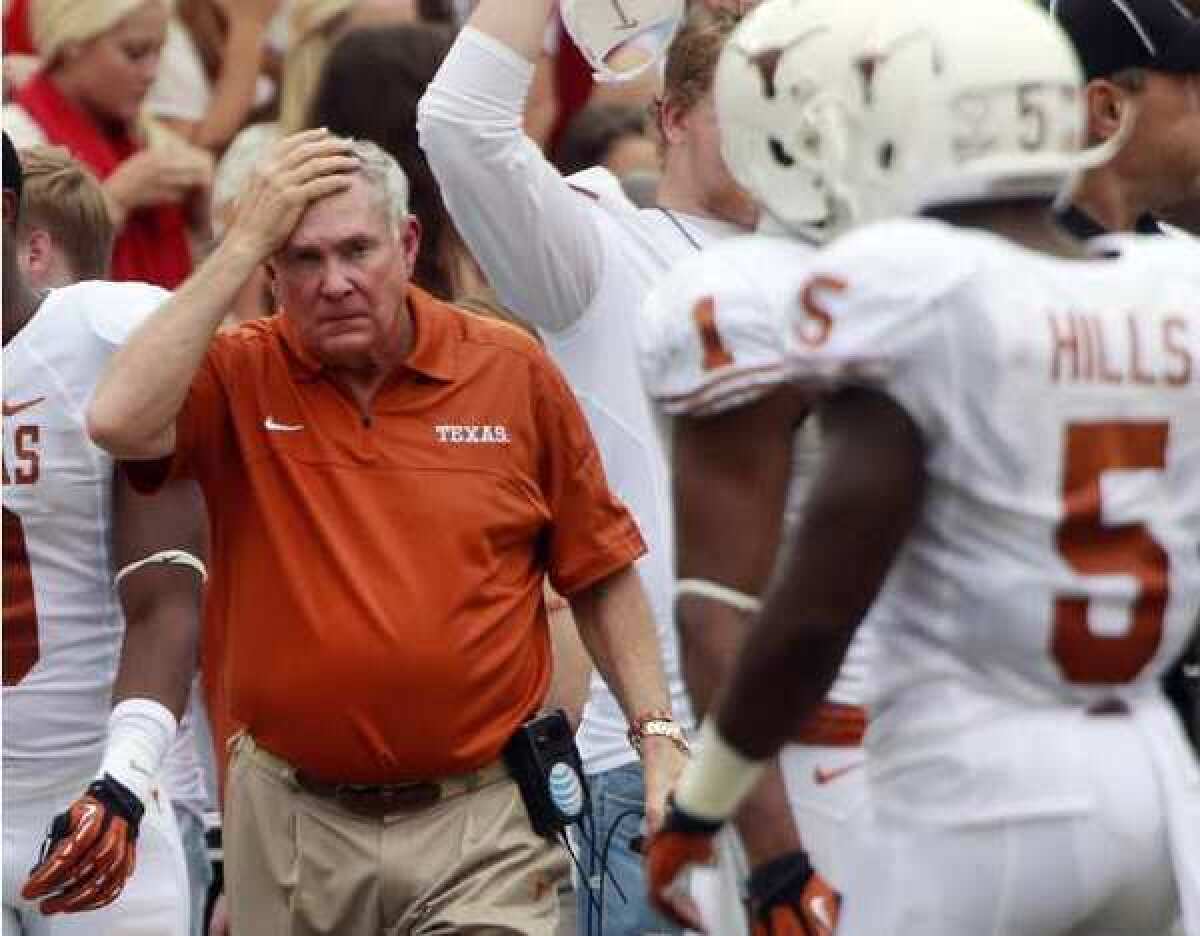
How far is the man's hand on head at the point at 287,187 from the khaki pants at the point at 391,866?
0.79 metres

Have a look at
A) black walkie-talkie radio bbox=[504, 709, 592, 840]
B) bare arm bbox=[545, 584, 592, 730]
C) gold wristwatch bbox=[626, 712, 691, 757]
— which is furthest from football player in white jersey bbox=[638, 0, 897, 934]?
bare arm bbox=[545, 584, 592, 730]

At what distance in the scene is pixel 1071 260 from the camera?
398 centimetres

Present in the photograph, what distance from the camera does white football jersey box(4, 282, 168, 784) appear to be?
18.8 ft

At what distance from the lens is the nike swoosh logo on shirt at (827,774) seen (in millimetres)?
4355

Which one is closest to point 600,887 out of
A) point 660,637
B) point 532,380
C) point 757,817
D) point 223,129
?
point 660,637

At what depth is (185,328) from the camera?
5270mm

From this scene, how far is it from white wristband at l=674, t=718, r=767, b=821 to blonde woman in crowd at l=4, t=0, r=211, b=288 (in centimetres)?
494

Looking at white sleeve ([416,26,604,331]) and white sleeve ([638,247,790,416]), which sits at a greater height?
white sleeve ([638,247,790,416])

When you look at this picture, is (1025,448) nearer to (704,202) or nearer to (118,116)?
(704,202)

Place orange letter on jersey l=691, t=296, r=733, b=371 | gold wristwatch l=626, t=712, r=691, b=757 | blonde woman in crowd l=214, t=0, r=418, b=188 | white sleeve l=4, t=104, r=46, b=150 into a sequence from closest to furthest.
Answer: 1. orange letter on jersey l=691, t=296, r=733, b=371
2. gold wristwatch l=626, t=712, r=691, b=757
3. white sleeve l=4, t=104, r=46, b=150
4. blonde woman in crowd l=214, t=0, r=418, b=188

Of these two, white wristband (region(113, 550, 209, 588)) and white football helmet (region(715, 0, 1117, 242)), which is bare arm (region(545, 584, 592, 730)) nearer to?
white wristband (region(113, 550, 209, 588))

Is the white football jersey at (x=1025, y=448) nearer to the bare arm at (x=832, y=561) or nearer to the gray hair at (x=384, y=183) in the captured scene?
the bare arm at (x=832, y=561)

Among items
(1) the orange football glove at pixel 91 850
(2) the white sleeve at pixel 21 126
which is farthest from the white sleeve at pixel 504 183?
(2) the white sleeve at pixel 21 126

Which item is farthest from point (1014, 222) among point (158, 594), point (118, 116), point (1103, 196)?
point (118, 116)
